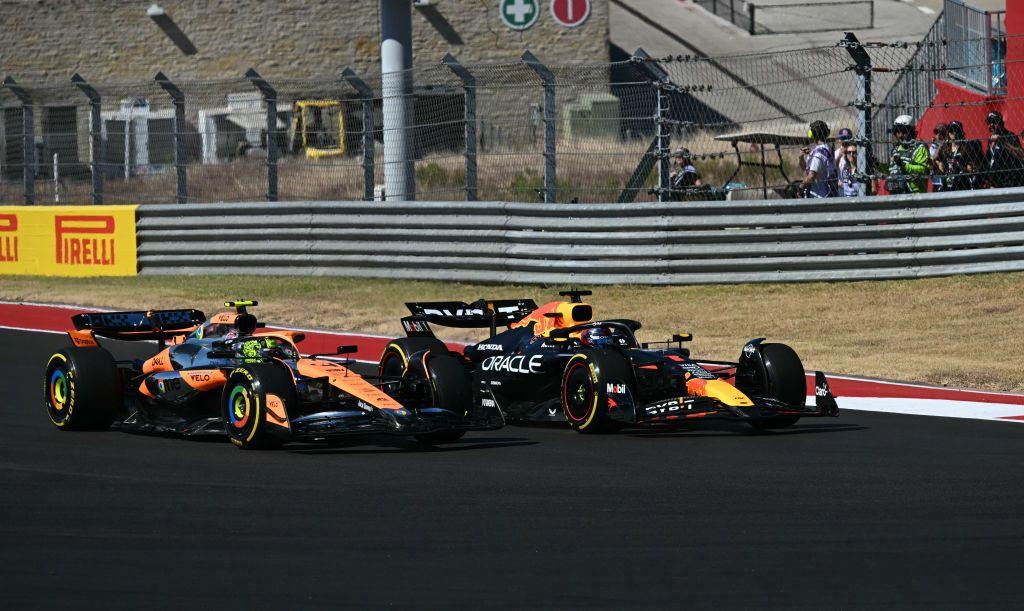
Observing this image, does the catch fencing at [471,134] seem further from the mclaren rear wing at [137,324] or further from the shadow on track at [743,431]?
the mclaren rear wing at [137,324]

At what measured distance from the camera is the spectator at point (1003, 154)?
16.9 m

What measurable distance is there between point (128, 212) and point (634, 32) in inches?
1102

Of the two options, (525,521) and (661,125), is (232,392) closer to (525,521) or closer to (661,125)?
(525,521)

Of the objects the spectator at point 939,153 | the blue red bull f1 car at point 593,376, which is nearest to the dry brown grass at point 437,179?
the spectator at point 939,153

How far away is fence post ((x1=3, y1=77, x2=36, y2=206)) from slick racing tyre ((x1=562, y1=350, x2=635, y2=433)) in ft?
41.8

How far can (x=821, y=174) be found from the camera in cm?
1797

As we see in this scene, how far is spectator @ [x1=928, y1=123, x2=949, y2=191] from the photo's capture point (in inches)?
677

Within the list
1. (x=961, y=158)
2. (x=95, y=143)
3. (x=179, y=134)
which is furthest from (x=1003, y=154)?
(x=95, y=143)

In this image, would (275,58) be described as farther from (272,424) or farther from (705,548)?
(705,548)

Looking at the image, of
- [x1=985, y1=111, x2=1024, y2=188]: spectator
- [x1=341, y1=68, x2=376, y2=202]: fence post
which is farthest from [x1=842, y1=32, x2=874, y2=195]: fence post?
[x1=341, y1=68, x2=376, y2=202]: fence post

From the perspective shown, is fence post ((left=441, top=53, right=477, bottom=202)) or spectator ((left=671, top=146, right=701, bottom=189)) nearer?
spectator ((left=671, top=146, right=701, bottom=189))

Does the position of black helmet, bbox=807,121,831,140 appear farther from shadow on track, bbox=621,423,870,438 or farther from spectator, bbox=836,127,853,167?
shadow on track, bbox=621,423,870,438

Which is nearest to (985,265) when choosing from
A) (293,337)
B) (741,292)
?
(741,292)

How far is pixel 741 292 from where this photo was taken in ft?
57.2
